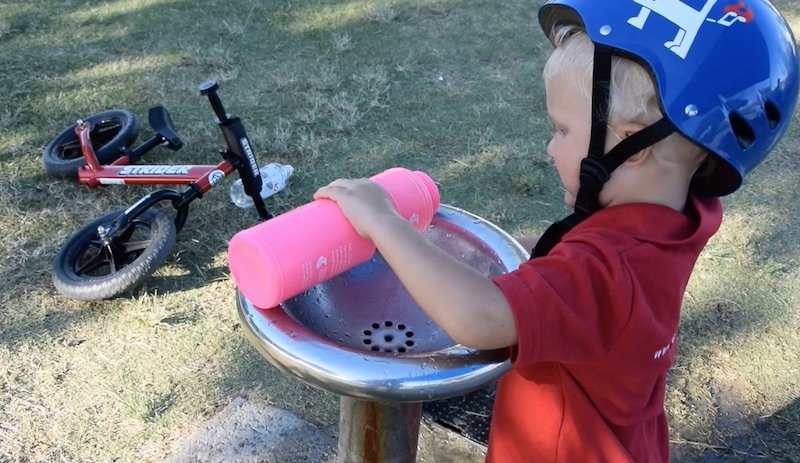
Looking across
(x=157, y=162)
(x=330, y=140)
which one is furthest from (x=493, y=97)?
(x=157, y=162)

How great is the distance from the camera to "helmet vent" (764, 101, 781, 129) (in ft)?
4.78

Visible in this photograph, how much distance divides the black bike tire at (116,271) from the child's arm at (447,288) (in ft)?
6.83

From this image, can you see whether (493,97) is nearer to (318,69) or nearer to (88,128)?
(318,69)

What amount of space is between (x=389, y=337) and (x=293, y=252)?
44cm

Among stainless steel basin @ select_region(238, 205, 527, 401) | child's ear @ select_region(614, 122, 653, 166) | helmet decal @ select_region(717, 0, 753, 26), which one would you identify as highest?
helmet decal @ select_region(717, 0, 753, 26)

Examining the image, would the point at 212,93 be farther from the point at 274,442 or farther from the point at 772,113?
the point at 772,113

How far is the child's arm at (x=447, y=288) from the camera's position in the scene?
1.24 meters

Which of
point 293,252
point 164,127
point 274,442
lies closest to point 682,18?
point 293,252

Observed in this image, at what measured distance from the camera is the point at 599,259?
1263mm

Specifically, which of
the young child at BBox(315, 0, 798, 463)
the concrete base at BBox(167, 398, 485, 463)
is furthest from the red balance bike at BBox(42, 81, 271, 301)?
the young child at BBox(315, 0, 798, 463)

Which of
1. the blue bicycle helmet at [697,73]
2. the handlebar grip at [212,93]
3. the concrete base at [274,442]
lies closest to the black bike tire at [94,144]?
the handlebar grip at [212,93]

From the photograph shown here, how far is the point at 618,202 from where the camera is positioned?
143 cm

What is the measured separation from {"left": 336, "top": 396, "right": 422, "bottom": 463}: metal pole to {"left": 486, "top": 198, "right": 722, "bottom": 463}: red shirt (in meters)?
0.28

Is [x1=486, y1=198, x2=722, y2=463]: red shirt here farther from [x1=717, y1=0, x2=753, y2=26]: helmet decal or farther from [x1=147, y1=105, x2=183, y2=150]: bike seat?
[x1=147, y1=105, x2=183, y2=150]: bike seat
